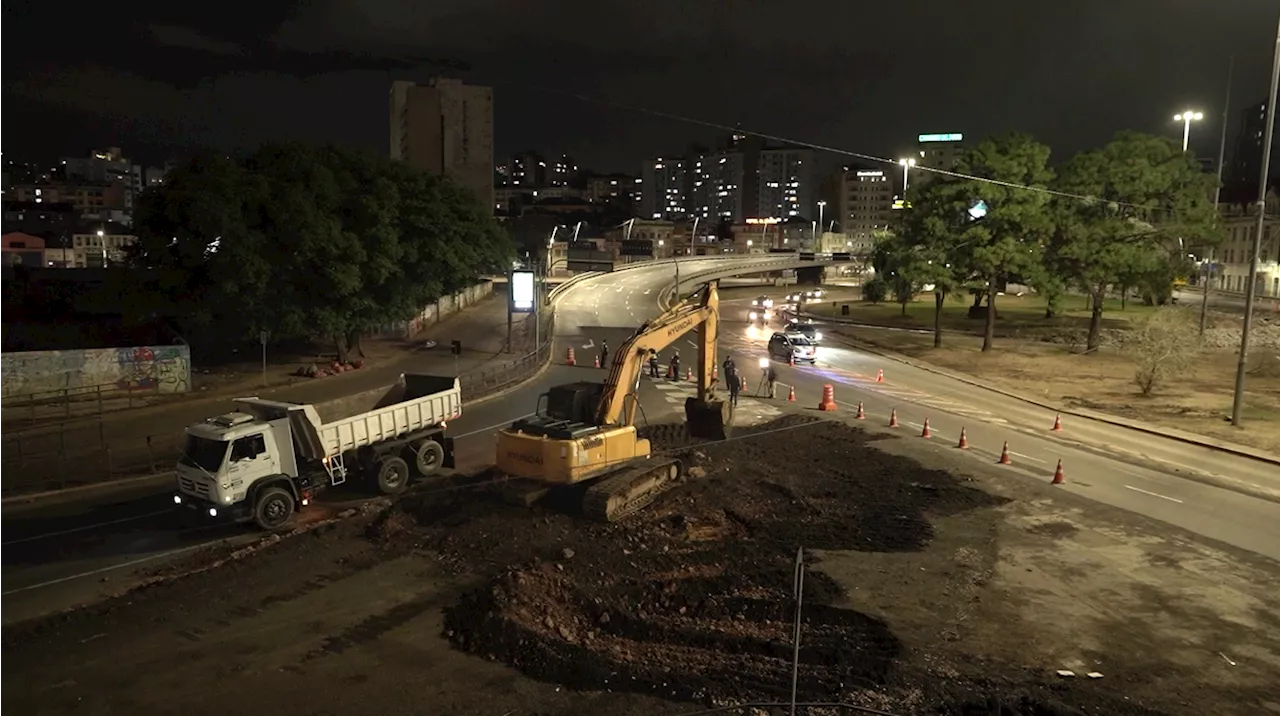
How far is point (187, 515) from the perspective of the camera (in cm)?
1683

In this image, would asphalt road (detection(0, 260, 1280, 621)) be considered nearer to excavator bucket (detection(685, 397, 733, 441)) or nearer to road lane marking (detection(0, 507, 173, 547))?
road lane marking (detection(0, 507, 173, 547))

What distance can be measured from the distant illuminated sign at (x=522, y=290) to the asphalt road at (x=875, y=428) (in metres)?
3.50

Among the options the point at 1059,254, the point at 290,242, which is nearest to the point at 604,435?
the point at 290,242

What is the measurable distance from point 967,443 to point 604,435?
Result: 12650mm

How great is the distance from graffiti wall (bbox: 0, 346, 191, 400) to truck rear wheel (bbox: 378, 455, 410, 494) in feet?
50.3

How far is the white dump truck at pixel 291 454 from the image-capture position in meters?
16.2

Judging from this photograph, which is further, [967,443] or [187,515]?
[967,443]

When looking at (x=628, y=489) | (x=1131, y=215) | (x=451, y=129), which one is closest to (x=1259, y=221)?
(x=1131, y=215)

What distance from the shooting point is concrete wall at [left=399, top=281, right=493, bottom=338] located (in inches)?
1886

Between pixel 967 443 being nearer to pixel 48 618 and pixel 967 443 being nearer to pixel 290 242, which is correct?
pixel 48 618

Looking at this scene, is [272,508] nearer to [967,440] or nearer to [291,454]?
[291,454]

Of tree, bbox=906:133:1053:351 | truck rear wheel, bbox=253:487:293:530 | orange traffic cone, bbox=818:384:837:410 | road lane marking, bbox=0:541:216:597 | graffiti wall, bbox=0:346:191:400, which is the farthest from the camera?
tree, bbox=906:133:1053:351

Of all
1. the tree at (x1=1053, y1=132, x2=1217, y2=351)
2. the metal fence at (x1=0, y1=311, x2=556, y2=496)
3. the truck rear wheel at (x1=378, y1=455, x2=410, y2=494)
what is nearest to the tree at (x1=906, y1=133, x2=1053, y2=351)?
the tree at (x1=1053, y1=132, x2=1217, y2=351)

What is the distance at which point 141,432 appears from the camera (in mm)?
25562
